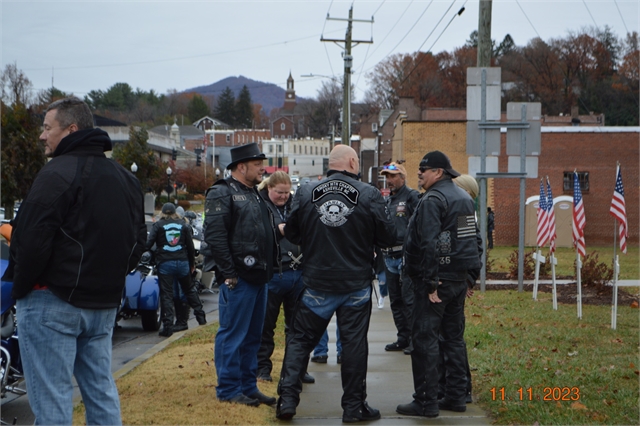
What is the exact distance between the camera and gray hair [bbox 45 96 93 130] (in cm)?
439

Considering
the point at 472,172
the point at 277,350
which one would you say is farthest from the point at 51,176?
the point at 472,172

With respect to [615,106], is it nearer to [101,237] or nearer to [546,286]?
[546,286]

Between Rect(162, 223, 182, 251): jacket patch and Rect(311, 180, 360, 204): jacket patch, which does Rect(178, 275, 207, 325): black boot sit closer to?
Rect(162, 223, 182, 251): jacket patch

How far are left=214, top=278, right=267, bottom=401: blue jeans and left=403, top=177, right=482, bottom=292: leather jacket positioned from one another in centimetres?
135

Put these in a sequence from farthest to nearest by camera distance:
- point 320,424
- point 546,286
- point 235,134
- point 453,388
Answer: point 235,134 < point 546,286 < point 453,388 < point 320,424

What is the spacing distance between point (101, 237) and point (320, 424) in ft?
8.67

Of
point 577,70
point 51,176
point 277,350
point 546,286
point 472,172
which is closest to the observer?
point 51,176

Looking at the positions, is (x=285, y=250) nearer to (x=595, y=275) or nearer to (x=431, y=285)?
(x=431, y=285)

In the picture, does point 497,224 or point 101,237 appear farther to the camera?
point 497,224

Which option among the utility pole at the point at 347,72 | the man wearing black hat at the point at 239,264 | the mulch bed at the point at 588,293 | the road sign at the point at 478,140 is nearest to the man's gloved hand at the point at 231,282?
the man wearing black hat at the point at 239,264

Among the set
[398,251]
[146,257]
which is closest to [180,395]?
[398,251]

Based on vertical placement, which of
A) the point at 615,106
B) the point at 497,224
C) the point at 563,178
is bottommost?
the point at 497,224

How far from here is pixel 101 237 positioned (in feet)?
13.9

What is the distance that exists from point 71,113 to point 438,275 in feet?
10.8
